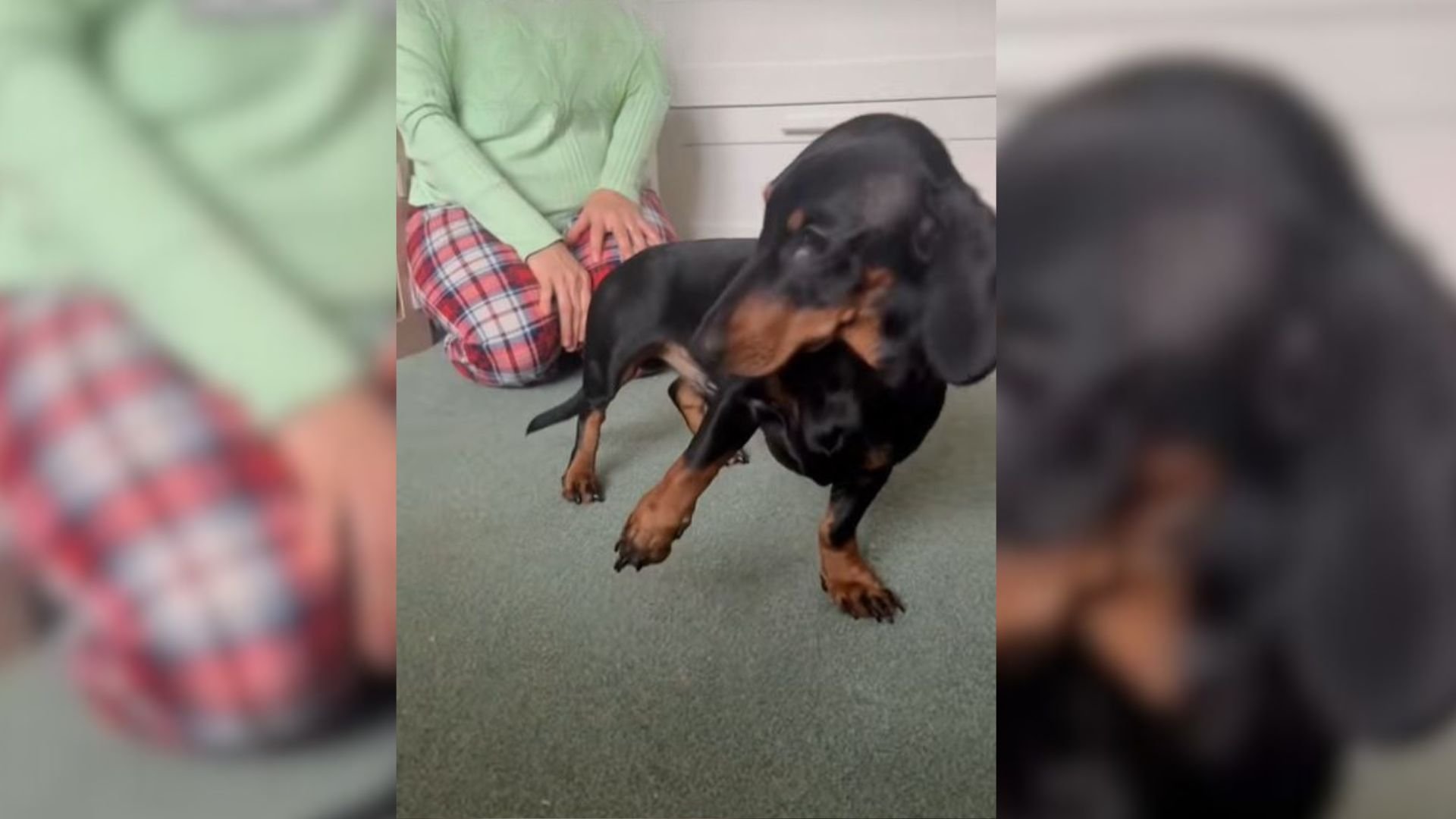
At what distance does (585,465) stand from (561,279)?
0.09m

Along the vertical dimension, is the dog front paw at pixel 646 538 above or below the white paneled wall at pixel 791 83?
below

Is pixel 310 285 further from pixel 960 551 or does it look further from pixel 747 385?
pixel 960 551

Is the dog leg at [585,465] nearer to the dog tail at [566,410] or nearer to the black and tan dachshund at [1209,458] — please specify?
the dog tail at [566,410]

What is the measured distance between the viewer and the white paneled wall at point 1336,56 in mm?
456

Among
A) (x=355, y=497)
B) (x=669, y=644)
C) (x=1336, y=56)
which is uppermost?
(x=1336, y=56)

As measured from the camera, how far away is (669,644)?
1.61 ft

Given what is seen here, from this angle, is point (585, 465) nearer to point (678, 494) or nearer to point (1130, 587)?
point (678, 494)

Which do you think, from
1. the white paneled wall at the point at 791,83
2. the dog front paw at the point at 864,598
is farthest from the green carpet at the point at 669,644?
the white paneled wall at the point at 791,83

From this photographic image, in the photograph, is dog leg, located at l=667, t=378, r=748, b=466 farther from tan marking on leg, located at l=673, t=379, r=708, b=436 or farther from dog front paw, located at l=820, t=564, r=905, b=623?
dog front paw, located at l=820, t=564, r=905, b=623

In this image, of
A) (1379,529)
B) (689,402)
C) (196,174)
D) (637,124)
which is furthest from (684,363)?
(1379,529)

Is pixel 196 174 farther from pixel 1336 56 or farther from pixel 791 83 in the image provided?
pixel 1336 56

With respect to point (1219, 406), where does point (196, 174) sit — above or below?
above

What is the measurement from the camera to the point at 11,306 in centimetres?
43

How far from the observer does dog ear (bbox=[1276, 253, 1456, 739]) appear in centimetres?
46
